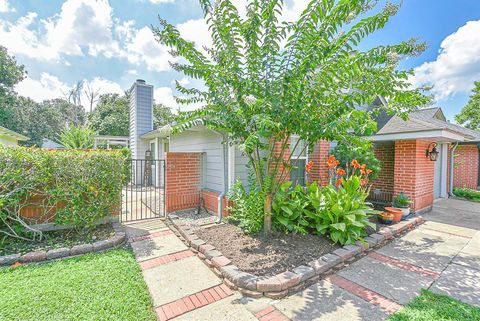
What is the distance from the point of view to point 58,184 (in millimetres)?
3861

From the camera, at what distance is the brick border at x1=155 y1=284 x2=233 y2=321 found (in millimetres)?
2250

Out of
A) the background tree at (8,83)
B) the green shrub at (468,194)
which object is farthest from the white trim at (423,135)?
the background tree at (8,83)

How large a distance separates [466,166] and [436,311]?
41.8 ft

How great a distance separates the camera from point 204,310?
232cm

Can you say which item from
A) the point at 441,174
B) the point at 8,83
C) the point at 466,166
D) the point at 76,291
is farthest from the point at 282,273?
the point at 8,83

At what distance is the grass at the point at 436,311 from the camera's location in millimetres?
2191

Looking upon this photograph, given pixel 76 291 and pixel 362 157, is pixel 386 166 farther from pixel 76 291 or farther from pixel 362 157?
pixel 76 291

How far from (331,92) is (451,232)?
4.56 m

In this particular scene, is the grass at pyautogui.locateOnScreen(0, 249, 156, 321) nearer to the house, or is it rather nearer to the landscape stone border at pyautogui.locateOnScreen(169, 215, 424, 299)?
the landscape stone border at pyautogui.locateOnScreen(169, 215, 424, 299)

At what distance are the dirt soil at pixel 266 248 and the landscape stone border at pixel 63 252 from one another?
Answer: 5.04 ft

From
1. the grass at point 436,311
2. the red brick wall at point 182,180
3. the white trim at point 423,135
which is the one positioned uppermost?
the white trim at point 423,135

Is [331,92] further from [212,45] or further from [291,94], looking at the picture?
[212,45]

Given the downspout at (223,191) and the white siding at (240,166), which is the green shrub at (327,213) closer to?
the white siding at (240,166)

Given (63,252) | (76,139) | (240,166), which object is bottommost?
(63,252)
